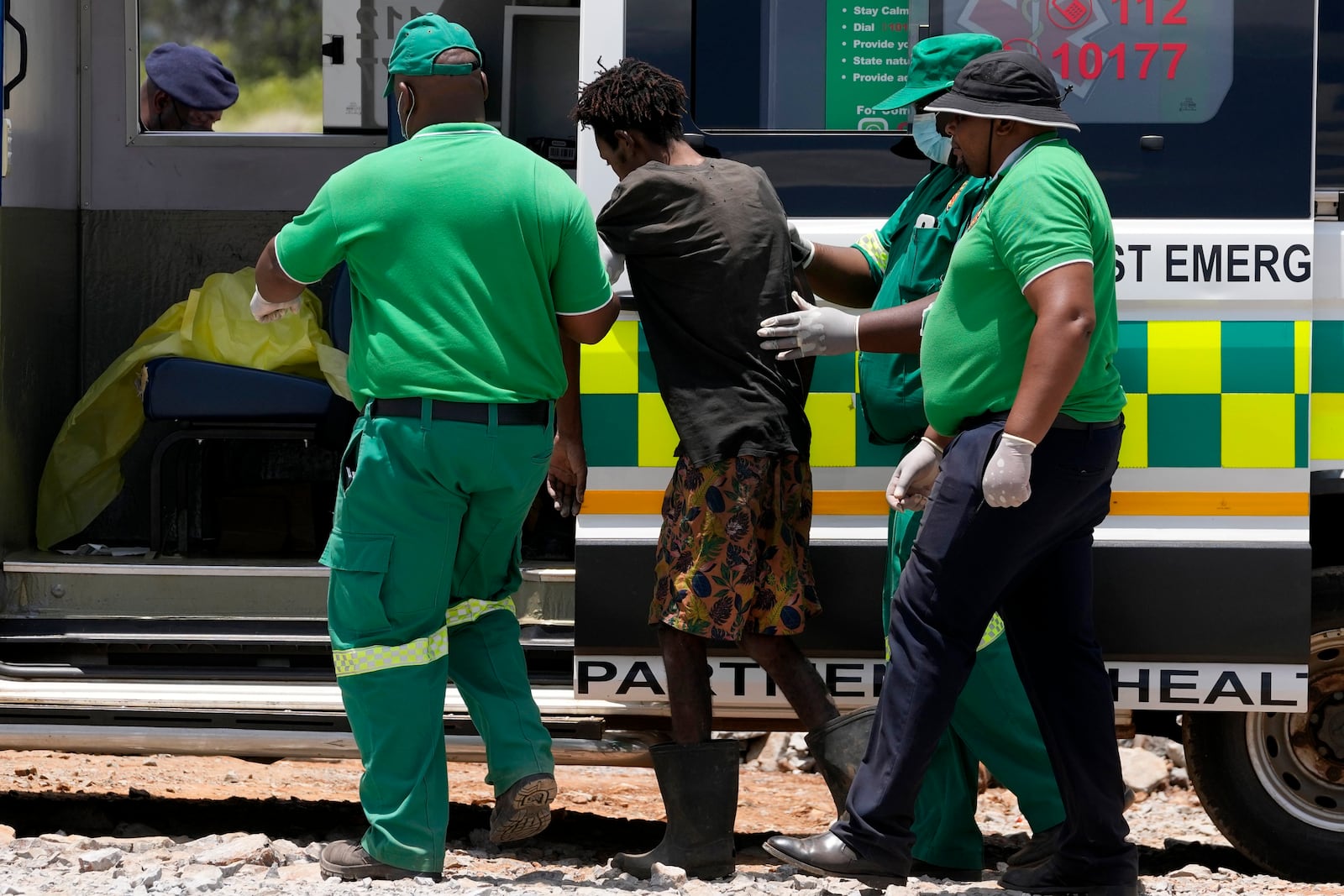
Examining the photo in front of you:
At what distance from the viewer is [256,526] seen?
4496mm

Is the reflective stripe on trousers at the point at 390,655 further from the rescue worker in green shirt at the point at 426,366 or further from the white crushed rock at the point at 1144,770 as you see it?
the white crushed rock at the point at 1144,770

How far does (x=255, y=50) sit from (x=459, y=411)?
2284 mm

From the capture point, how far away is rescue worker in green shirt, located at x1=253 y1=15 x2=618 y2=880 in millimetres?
3102

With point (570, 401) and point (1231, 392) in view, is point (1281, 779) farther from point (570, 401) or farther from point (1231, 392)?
point (570, 401)

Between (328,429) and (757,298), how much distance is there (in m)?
1.55

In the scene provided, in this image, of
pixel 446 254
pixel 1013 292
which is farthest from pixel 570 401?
pixel 1013 292

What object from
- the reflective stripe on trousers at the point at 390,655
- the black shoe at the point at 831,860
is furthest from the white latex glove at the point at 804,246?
the black shoe at the point at 831,860

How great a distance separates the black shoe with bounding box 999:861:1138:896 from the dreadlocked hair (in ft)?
5.29

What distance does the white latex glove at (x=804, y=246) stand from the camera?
334cm

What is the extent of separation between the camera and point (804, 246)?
132 inches

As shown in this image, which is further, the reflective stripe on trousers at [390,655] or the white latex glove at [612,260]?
the white latex glove at [612,260]

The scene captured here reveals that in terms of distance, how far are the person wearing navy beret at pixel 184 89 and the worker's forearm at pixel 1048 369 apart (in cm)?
306

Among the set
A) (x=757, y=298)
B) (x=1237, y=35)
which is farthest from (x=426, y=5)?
(x=1237, y=35)

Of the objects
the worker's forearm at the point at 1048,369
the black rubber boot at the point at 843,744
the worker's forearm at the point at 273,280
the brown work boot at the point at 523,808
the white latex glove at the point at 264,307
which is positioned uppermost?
the worker's forearm at the point at 273,280
